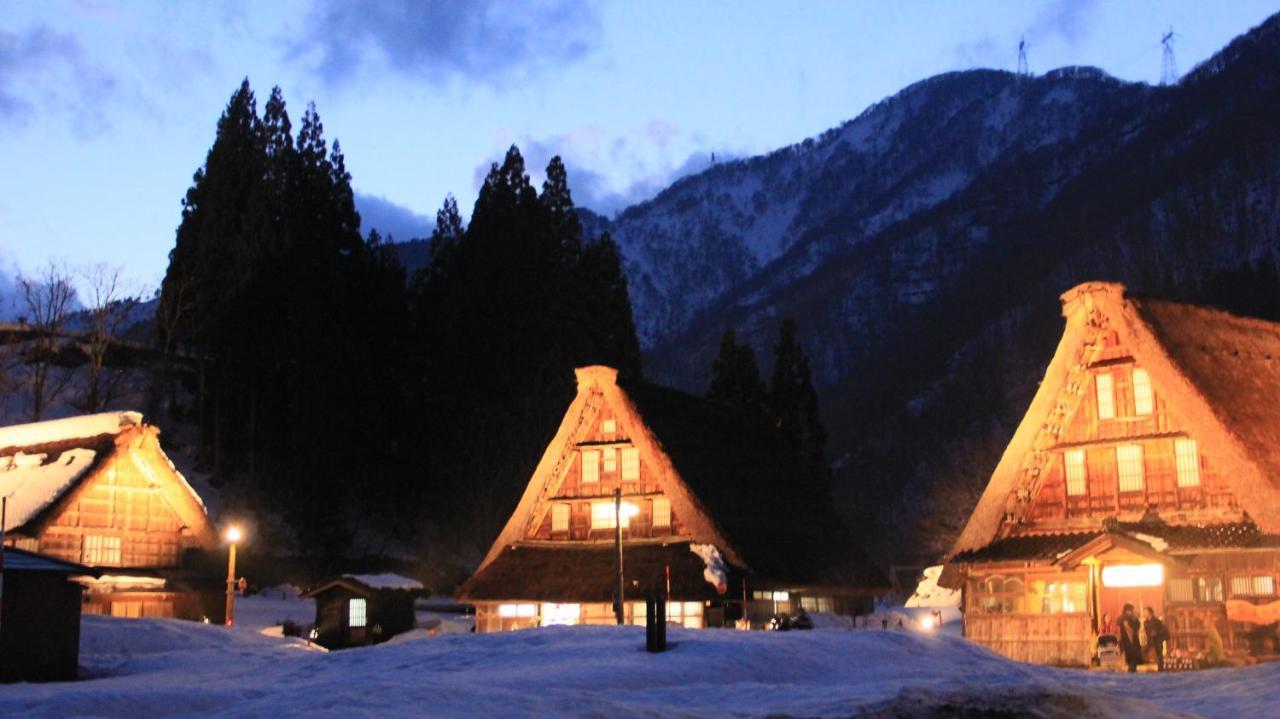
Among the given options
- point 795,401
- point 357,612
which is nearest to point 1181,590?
point 357,612

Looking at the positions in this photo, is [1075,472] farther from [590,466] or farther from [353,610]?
[353,610]

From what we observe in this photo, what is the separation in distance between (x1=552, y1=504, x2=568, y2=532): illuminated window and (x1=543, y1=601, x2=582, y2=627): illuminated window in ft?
7.33

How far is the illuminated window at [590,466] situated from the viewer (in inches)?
1303

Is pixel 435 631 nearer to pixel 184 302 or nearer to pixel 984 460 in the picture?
pixel 184 302

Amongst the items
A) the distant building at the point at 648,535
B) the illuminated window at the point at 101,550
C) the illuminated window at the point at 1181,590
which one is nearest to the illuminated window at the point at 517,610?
the distant building at the point at 648,535

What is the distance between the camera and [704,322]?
147625mm

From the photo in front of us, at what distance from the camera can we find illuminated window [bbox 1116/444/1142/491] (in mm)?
26250

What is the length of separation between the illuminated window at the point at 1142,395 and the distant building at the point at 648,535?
9.43 metres

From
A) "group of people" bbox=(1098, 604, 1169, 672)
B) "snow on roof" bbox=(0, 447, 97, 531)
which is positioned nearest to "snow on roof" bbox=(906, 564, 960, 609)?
"group of people" bbox=(1098, 604, 1169, 672)

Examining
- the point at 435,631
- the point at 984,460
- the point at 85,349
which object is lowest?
the point at 435,631

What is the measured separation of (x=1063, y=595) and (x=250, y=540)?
30292mm

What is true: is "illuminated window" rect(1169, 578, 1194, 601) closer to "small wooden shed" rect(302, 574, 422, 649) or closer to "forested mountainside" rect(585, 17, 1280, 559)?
"small wooden shed" rect(302, 574, 422, 649)

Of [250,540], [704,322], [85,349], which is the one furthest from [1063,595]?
[704,322]

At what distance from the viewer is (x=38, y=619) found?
19.9 m
